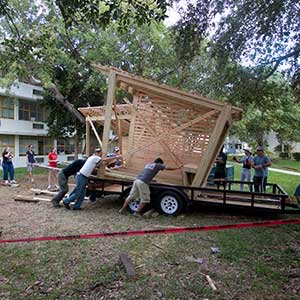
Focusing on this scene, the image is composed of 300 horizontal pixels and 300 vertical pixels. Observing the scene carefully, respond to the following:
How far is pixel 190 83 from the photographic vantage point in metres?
14.3

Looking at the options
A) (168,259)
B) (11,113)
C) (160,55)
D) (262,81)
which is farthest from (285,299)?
(11,113)

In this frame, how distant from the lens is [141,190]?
8.05 metres

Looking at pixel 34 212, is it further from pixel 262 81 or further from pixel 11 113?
pixel 11 113

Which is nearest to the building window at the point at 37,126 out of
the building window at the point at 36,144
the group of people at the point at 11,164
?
the building window at the point at 36,144

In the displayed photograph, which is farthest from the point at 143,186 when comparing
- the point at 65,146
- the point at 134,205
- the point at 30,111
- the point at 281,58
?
the point at 65,146

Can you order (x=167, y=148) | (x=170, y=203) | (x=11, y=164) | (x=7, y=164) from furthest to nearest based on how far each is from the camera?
(x=11, y=164)
(x=7, y=164)
(x=167, y=148)
(x=170, y=203)

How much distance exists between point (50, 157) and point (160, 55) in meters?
7.57

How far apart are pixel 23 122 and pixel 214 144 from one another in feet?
69.9

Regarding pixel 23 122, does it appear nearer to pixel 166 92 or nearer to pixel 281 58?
pixel 166 92

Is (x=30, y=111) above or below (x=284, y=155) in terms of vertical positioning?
above

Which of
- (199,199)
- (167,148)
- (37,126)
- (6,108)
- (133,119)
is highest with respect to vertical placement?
(6,108)

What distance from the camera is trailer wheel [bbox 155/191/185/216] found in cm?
822

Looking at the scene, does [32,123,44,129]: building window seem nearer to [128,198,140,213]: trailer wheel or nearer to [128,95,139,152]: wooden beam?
[128,95,139,152]: wooden beam

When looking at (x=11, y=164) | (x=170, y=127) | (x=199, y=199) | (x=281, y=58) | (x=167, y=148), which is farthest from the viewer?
(x=11, y=164)
